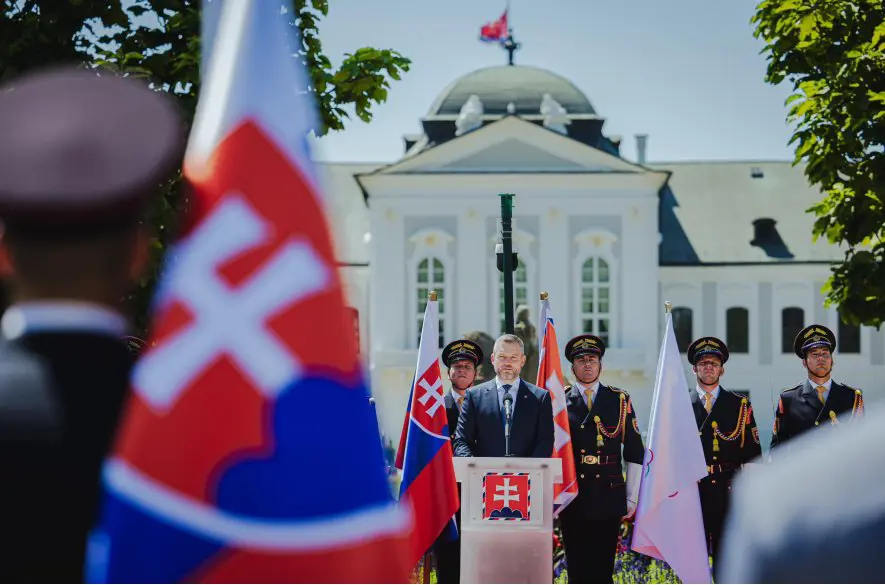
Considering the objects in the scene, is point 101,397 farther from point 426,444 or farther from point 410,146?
point 410,146

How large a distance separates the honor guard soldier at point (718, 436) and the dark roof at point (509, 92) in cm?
3724

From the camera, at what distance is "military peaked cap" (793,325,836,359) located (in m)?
8.99

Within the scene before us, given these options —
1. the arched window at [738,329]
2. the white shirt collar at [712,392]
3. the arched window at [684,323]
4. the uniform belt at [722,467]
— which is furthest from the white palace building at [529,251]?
the uniform belt at [722,467]

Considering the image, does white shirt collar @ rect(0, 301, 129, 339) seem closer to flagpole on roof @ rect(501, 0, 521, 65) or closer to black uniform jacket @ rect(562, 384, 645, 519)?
black uniform jacket @ rect(562, 384, 645, 519)

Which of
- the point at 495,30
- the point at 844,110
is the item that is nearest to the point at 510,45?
the point at 495,30

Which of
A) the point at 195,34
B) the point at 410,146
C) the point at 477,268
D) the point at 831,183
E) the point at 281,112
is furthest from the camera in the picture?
the point at 410,146

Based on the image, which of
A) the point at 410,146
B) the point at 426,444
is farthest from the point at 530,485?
the point at 410,146

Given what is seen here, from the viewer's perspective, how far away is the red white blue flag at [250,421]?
6.46 ft

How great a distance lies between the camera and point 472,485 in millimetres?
7520

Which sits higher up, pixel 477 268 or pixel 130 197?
pixel 477 268

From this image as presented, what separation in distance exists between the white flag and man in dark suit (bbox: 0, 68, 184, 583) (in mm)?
6805

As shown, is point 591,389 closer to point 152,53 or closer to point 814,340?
point 814,340

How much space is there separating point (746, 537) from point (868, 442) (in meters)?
0.17

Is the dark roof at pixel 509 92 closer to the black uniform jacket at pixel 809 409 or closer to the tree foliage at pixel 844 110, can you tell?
the tree foliage at pixel 844 110
